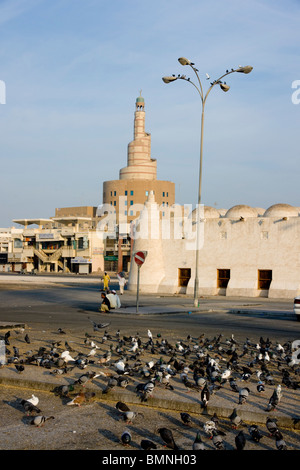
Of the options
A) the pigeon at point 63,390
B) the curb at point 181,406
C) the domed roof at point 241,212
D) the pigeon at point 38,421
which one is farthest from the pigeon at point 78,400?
the domed roof at point 241,212

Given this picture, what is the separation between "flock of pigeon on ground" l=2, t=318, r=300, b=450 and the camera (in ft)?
20.9

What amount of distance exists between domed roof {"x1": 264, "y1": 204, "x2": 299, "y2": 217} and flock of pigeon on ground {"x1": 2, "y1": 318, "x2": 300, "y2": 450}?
855 inches

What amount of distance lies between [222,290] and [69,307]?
1198cm

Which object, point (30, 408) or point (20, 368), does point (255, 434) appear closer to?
point (30, 408)

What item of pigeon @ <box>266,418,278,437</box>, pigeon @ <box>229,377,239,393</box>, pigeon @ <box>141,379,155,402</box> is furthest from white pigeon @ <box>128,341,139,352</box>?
pigeon @ <box>266,418,278,437</box>

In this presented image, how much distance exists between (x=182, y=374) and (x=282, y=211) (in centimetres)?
2645

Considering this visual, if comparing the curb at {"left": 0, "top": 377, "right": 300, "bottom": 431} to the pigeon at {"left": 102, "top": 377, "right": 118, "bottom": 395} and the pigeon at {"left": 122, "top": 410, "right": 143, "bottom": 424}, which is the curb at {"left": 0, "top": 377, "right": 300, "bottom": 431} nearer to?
the pigeon at {"left": 102, "top": 377, "right": 118, "bottom": 395}

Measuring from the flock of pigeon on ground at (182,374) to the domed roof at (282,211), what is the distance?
21.7 meters

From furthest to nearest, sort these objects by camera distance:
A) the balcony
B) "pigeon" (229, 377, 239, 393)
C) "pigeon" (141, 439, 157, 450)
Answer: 1. the balcony
2. "pigeon" (229, 377, 239, 393)
3. "pigeon" (141, 439, 157, 450)

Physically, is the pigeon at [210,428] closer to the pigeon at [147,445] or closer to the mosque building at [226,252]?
the pigeon at [147,445]

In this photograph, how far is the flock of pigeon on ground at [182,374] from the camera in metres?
6.38

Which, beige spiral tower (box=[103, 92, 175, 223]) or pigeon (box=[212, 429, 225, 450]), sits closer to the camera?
pigeon (box=[212, 429, 225, 450])

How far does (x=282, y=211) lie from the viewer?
112 ft

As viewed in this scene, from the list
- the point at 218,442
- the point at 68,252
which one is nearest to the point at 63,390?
the point at 218,442
